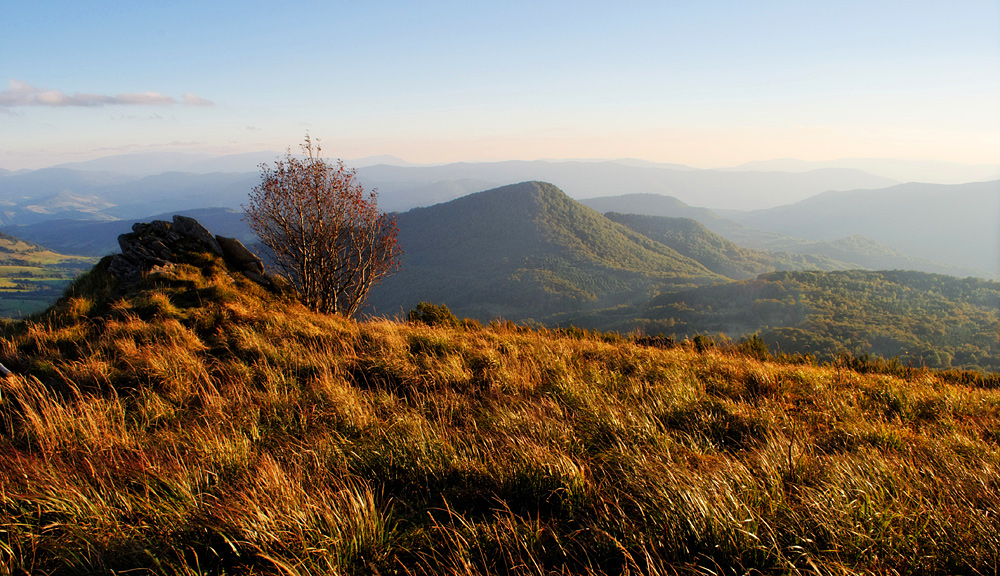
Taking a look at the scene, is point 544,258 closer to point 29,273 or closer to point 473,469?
point 473,469

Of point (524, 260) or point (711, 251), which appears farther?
point (711, 251)

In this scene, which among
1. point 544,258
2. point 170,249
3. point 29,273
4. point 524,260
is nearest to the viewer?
point 170,249

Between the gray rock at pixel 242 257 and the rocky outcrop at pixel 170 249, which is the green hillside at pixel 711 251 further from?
the rocky outcrop at pixel 170 249

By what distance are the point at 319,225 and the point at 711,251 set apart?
16202 centimetres

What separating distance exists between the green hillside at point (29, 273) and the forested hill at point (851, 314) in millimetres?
98314

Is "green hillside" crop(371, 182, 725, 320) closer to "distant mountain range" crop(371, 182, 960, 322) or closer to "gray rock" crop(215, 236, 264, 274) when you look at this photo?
"distant mountain range" crop(371, 182, 960, 322)

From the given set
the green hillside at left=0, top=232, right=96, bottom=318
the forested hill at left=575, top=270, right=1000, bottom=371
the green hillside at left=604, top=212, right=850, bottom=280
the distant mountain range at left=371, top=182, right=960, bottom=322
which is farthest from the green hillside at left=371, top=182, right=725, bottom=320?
the green hillside at left=0, top=232, right=96, bottom=318

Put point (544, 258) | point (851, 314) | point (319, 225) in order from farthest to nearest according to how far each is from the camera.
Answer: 1. point (544, 258)
2. point (851, 314)
3. point (319, 225)

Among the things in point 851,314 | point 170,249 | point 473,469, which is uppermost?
point 170,249

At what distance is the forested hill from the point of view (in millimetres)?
50094

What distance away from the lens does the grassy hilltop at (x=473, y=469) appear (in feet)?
5.95

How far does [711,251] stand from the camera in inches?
5930

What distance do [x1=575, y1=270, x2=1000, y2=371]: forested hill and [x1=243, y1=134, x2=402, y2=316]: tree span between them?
4675 cm

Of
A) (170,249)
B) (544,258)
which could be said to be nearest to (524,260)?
(544,258)
